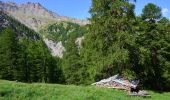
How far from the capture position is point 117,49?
49.3 metres

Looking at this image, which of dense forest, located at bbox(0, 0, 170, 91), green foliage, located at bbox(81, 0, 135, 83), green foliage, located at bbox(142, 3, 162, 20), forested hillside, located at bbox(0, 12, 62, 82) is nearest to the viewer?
green foliage, located at bbox(81, 0, 135, 83)

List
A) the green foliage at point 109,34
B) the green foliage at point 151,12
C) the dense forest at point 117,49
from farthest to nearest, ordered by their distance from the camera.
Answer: the green foliage at point 151,12, the dense forest at point 117,49, the green foliage at point 109,34

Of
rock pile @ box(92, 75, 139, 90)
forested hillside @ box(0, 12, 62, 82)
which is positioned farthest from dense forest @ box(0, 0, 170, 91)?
rock pile @ box(92, 75, 139, 90)

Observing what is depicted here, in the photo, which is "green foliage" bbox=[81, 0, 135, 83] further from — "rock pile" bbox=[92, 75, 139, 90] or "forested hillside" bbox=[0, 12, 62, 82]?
"forested hillside" bbox=[0, 12, 62, 82]

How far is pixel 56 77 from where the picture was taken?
95000 millimetres

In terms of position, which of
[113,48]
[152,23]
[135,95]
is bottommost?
[135,95]

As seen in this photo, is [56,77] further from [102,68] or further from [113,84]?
[113,84]

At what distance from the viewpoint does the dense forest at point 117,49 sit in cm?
5028

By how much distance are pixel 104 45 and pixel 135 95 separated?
16084 mm

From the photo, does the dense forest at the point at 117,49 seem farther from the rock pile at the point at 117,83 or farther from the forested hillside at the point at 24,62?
the rock pile at the point at 117,83

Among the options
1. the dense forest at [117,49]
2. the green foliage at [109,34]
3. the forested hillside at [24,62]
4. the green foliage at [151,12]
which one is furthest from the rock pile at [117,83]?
the forested hillside at [24,62]

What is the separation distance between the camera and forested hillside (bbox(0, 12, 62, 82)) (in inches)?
2864

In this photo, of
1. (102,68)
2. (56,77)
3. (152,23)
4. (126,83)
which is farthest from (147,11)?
(56,77)

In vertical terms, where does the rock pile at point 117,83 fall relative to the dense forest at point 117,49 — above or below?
below
